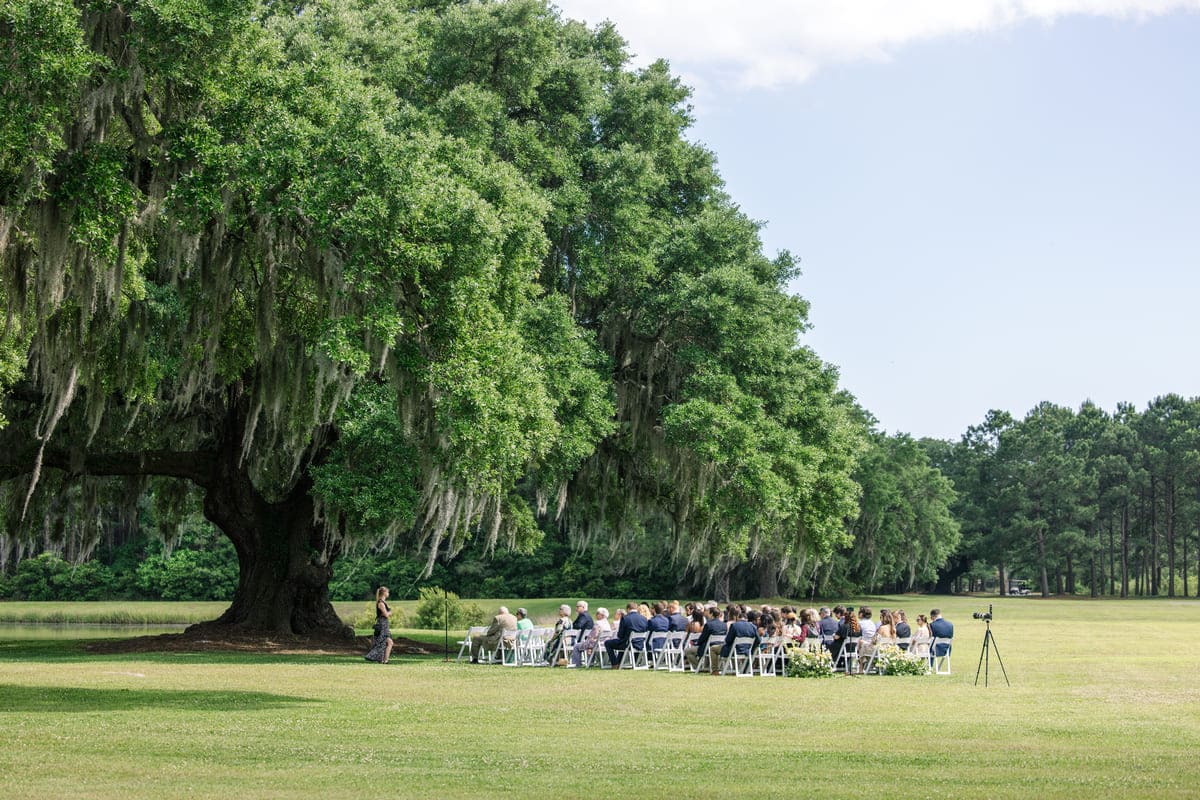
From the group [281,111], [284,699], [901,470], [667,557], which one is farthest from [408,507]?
[901,470]

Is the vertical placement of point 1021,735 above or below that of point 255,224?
below

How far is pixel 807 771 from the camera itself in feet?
29.2

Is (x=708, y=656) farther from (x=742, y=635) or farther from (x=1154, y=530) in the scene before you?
(x=1154, y=530)

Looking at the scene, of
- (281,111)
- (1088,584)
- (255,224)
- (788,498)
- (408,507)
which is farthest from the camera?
(1088,584)

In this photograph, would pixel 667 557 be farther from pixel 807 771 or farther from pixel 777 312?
pixel 807 771

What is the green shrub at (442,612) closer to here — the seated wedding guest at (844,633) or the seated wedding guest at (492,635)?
the seated wedding guest at (492,635)

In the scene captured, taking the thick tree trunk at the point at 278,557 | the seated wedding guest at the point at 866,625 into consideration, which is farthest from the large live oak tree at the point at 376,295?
the seated wedding guest at the point at 866,625

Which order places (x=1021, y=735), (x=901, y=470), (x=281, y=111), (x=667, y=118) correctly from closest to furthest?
(x=1021, y=735)
(x=281, y=111)
(x=667, y=118)
(x=901, y=470)

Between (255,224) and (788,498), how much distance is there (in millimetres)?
12872

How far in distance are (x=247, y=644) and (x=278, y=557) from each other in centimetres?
268

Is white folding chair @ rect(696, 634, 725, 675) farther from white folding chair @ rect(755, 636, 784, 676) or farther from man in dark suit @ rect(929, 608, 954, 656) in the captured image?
man in dark suit @ rect(929, 608, 954, 656)

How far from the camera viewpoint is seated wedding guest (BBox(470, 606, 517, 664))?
824 inches

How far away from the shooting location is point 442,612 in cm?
3800

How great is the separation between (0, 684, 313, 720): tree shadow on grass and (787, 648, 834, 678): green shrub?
8.41 m
